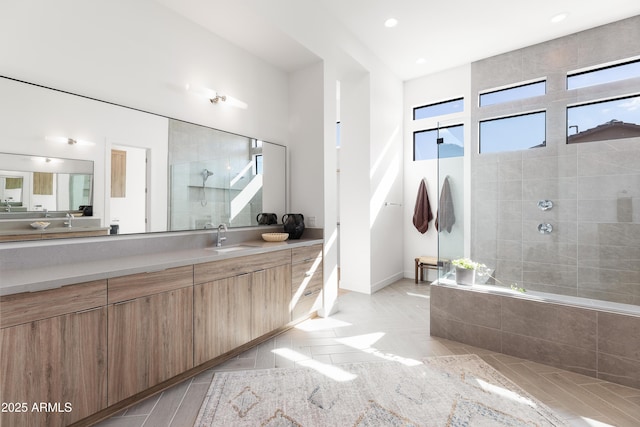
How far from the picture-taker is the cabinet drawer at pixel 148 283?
160 cm

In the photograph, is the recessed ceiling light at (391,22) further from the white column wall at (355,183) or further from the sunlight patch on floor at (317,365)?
the sunlight patch on floor at (317,365)

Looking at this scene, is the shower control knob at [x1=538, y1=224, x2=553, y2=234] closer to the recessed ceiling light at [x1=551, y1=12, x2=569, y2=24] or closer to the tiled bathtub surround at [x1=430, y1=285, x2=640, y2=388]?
the tiled bathtub surround at [x1=430, y1=285, x2=640, y2=388]

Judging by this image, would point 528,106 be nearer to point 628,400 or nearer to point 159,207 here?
point 628,400

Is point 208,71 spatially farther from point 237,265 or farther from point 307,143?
point 237,265

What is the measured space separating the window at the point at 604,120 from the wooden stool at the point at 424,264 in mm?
2233

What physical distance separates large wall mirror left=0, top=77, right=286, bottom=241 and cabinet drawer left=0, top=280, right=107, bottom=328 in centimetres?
70

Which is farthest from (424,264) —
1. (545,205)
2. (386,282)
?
(545,205)

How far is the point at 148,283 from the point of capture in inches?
68.7

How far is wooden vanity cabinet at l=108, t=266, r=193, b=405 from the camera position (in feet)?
5.26

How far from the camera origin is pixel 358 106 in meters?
4.19

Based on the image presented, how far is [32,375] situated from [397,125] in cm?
486

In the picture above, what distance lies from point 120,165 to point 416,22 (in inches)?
138

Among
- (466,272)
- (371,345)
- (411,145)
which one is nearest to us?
(371,345)

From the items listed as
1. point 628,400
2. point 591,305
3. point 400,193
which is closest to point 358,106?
point 400,193
